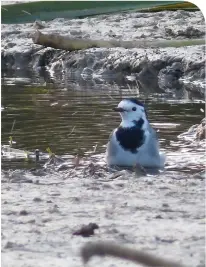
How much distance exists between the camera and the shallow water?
8.63 m

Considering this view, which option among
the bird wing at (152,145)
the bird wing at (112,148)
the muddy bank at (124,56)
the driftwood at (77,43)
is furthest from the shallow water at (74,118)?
the driftwood at (77,43)

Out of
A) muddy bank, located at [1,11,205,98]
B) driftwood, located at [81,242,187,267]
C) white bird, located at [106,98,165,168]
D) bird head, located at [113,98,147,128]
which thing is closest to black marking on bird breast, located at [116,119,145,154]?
white bird, located at [106,98,165,168]

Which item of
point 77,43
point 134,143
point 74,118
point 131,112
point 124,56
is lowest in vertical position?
point 74,118

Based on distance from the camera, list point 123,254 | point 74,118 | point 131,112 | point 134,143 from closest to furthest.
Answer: point 123,254, point 134,143, point 131,112, point 74,118

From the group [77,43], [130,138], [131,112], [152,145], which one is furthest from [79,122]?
[77,43]

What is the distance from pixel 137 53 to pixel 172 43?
2.11 metres

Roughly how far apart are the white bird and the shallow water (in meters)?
0.45

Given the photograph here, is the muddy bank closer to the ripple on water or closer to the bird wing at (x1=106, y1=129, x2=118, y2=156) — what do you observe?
the ripple on water

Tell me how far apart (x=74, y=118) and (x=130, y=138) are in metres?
2.55

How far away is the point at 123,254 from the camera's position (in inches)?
150

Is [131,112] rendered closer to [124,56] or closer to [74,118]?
[74,118]

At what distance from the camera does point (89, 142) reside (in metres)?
8.70

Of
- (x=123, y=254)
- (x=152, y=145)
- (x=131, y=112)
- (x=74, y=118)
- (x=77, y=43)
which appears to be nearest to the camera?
(x=123, y=254)

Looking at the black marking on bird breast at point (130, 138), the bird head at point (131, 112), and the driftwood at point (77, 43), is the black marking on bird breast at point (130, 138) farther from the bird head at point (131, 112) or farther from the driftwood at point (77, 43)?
the driftwood at point (77, 43)
